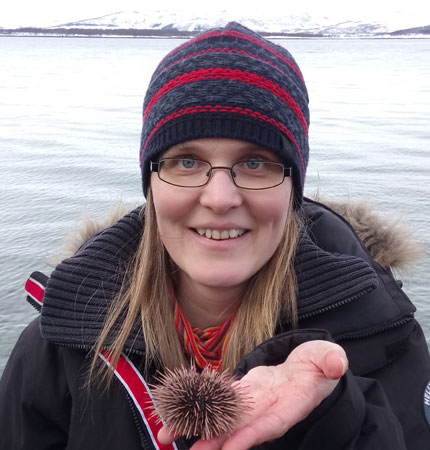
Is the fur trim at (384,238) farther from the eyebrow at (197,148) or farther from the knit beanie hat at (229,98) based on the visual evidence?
the eyebrow at (197,148)

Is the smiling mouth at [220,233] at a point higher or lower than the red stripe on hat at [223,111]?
lower

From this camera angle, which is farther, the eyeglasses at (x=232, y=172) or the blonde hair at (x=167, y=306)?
the blonde hair at (x=167, y=306)

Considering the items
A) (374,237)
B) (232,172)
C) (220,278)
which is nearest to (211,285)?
(220,278)

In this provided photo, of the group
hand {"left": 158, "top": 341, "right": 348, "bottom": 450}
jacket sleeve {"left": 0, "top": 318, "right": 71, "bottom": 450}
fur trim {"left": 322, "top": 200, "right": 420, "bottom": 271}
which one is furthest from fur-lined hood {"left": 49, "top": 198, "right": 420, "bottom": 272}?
hand {"left": 158, "top": 341, "right": 348, "bottom": 450}

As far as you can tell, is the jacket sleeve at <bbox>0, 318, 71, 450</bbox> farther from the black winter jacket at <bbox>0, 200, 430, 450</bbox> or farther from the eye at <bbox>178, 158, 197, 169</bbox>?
the eye at <bbox>178, 158, 197, 169</bbox>

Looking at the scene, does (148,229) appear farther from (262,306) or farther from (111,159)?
(111,159)

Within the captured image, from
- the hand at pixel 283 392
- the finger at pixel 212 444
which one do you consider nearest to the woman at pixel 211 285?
the hand at pixel 283 392

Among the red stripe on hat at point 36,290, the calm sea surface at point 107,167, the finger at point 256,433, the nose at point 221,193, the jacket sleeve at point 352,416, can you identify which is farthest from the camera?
the calm sea surface at point 107,167
